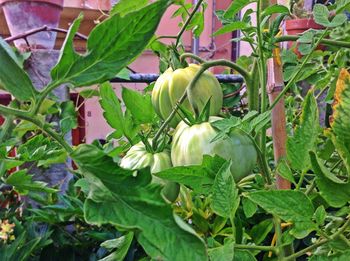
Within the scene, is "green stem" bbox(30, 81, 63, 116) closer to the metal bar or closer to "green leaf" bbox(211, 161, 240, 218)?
"green leaf" bbox(211, 161, 240, 218)

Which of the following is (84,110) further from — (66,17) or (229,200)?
(229,200)

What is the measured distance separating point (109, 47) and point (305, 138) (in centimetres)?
16

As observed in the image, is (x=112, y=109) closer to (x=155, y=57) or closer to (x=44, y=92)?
(x=44, y=92)

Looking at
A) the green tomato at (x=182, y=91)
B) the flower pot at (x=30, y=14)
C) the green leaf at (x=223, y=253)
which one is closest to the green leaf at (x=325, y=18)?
the green tomato at (x=182, y=91)

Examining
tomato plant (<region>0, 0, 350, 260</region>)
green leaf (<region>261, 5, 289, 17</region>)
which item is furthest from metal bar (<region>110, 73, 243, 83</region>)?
green leaf (<region>261, 5, 289, 17</region>)

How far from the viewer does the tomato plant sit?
0.63 feet

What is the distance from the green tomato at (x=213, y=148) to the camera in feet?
1.10

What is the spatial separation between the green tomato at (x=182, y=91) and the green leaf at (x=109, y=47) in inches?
6.6

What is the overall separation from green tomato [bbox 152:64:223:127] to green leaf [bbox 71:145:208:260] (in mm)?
186

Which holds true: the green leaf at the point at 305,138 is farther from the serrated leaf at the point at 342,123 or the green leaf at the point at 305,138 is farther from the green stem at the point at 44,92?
the green stem at the point at 44,92

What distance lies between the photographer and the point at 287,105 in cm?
82

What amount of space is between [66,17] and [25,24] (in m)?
1.65

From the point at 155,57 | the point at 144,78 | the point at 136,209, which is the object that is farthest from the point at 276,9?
the point at 155,57

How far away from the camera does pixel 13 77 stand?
21 cm
